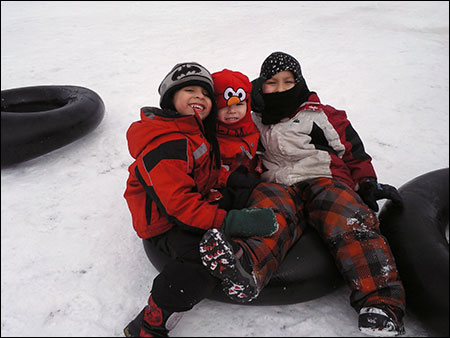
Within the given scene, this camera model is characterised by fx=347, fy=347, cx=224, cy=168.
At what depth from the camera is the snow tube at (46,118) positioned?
2086 mm

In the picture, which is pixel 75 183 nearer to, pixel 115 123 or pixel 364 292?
pixel 115 123

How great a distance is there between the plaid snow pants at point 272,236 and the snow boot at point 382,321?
356mm

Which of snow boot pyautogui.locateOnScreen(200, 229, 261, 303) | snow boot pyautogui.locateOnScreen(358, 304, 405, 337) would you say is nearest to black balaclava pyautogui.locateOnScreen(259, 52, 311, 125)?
snow boot pyautogui.locateOnScreen(200, 229, 261, 303)

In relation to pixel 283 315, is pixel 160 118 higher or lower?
higher

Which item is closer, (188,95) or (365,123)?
(188,95)

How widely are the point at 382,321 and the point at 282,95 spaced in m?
1.12

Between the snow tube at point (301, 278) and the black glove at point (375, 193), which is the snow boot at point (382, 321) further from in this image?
the black glove at point (375, 193)

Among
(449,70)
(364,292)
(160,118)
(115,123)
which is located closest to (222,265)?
(364,292)

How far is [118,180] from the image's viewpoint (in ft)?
7.49

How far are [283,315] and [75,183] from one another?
59.9 inches

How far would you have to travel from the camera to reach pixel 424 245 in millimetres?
1328

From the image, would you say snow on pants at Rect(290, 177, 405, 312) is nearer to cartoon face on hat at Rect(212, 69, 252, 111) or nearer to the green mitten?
the green mitten

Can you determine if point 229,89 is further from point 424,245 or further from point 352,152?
point 424,245

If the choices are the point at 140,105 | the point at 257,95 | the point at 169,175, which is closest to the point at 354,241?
the point at 169,175
